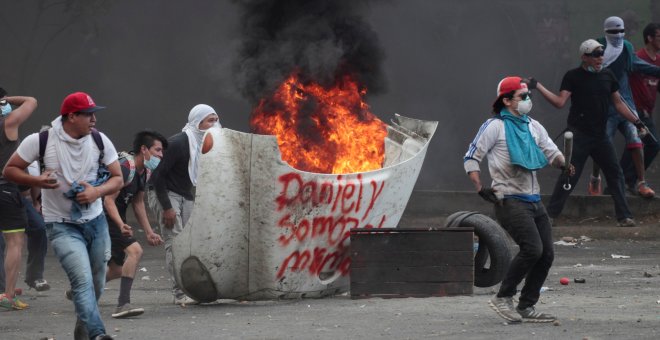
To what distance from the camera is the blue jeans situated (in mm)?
8109

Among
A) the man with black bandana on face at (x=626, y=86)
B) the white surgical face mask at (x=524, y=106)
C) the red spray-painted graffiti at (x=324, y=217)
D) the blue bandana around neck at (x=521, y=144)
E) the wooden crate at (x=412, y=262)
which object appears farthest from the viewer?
the man with black bandana on face at (x=626, y=86)

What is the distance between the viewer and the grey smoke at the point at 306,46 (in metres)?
12.2

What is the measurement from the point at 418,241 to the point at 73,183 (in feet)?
10.5

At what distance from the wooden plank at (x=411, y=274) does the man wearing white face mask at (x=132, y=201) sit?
5.32ft

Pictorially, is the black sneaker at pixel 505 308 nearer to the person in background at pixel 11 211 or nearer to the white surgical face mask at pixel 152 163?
the white surgical face mask at pixel 152 163

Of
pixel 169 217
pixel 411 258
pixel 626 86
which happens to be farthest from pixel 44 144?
pixel 626 86

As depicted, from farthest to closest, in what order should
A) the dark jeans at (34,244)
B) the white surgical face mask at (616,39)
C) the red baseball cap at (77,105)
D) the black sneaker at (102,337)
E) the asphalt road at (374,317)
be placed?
the white surgical face mask at (616,39) < the dark jeans at (34,244) < the asphalt road at (374,317) < the red baseball cap at (77,105) < the black sneaker at (102,337)

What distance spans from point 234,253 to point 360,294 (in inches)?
40.6

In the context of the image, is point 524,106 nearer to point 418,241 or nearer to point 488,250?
point 418,241

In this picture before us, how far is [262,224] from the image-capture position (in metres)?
10.2

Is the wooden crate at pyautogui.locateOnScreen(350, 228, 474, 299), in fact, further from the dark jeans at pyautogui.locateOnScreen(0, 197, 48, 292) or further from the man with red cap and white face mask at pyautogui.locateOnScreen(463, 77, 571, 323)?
the dark jeans at pyautogui.locateOnScreen(0, 197, 48, 292)

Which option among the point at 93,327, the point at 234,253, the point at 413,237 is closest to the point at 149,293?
the point at 234,253

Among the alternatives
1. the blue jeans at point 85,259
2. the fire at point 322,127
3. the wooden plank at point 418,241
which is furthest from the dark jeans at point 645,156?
the blue jeans at point 85,259

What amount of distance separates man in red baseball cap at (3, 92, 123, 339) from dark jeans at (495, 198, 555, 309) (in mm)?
2670
